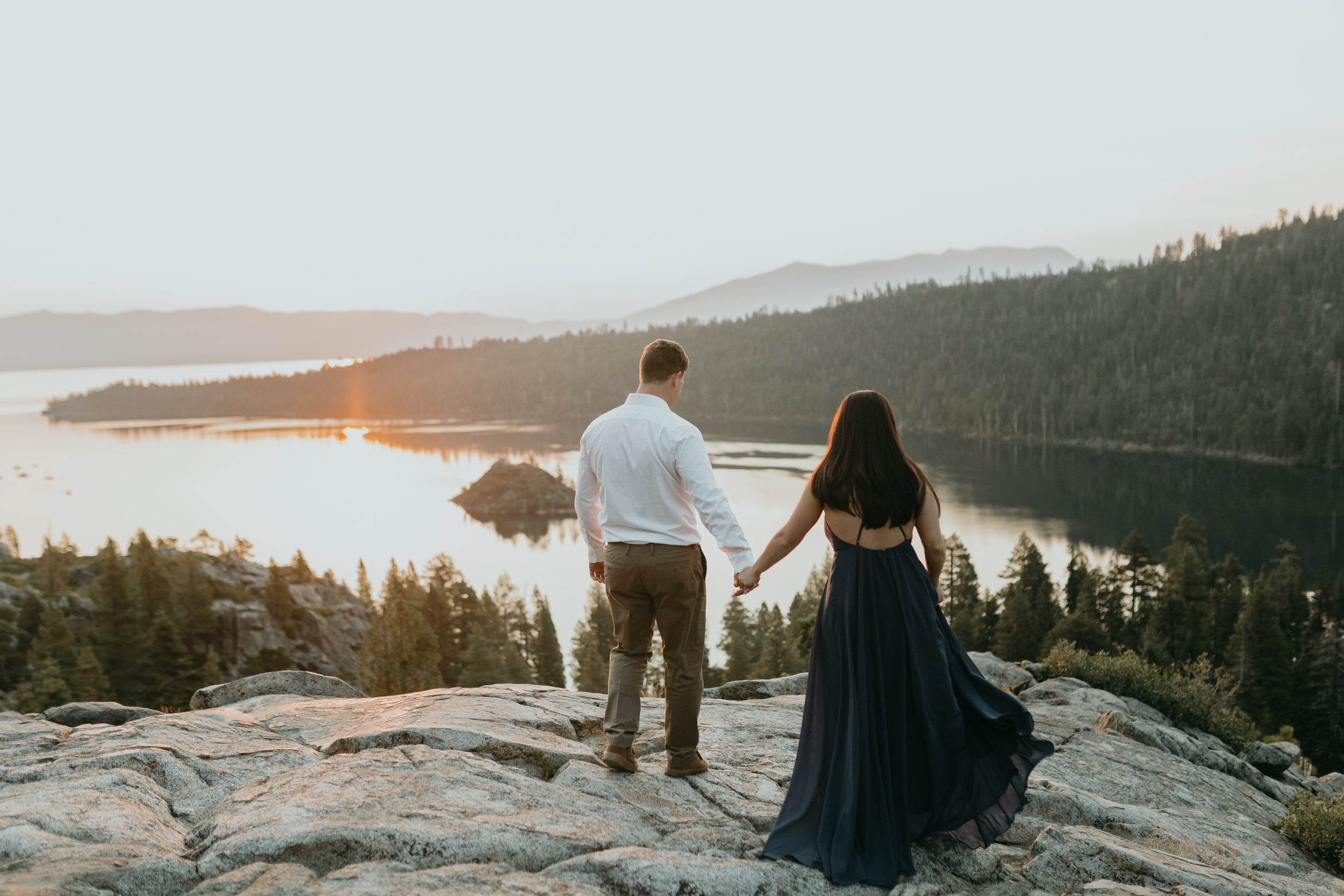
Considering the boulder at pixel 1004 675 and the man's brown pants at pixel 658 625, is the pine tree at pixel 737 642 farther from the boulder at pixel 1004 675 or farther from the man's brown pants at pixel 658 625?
the man's brown pants at pixel 658 625

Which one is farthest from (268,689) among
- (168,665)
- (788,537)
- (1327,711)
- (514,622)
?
(514,622)

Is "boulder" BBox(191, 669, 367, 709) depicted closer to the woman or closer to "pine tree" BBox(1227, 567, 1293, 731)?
the woman

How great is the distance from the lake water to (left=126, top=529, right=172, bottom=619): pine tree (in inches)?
1099

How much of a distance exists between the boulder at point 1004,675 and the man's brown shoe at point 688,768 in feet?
25.2

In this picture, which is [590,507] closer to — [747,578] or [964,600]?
[747,578]

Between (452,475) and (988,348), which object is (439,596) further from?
(988,348)

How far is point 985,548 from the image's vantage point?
82125 millimetres

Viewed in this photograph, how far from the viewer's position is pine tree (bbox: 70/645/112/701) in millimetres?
35906

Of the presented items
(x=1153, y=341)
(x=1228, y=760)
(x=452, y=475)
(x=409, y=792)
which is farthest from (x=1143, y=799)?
(x=1153, y=341)

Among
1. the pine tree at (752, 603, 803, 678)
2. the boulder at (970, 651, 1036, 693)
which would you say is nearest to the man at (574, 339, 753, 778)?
the boulder at (970, 651, 1036, 693)

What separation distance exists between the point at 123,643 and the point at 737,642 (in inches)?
1305

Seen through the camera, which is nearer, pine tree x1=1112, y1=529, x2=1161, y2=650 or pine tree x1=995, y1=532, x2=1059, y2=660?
pine tree x1=995, y1=532, x2=1059, y2=660

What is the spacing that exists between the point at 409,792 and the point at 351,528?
371ft

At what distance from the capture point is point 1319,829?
7.00 metres
